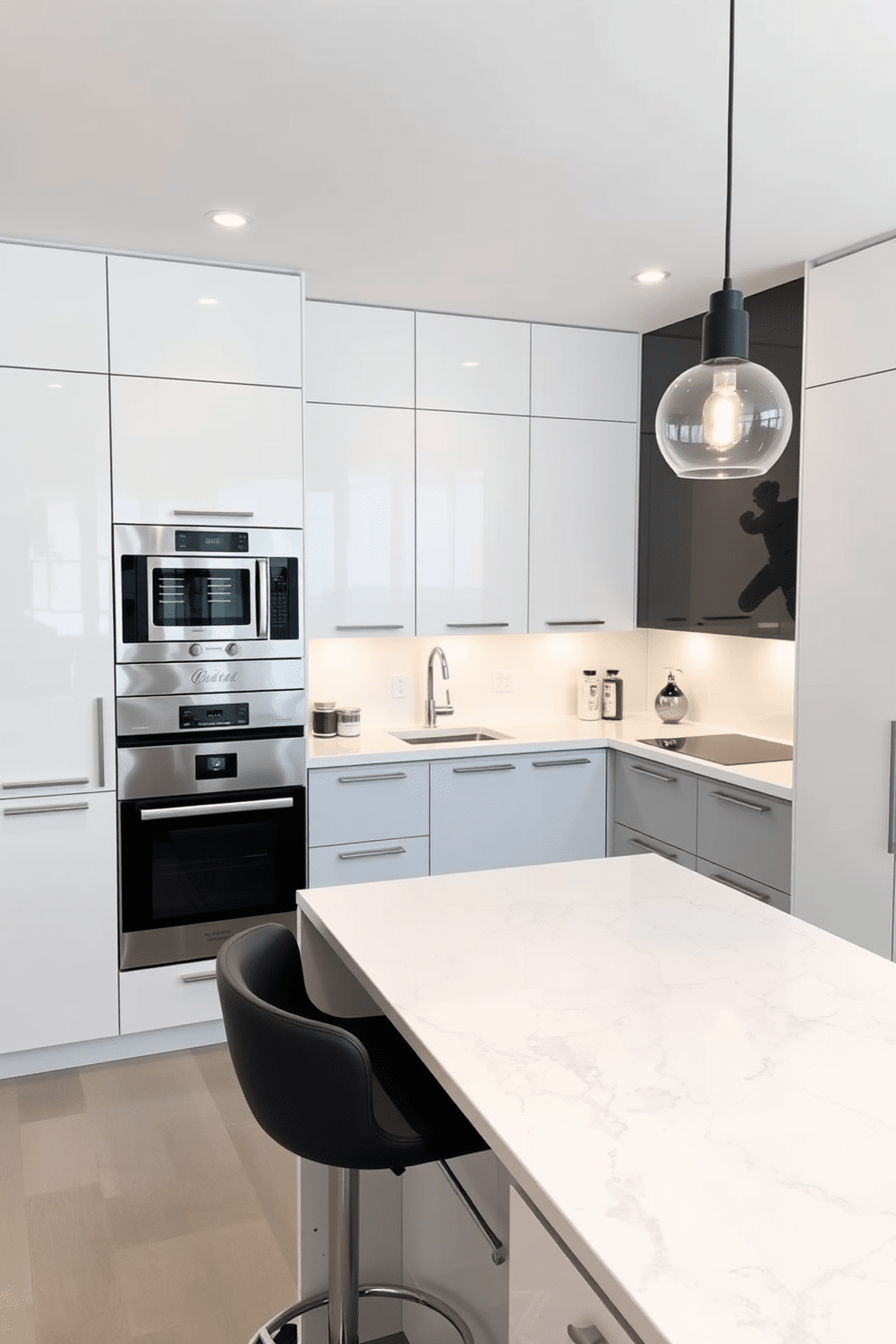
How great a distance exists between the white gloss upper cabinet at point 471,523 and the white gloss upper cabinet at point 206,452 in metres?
0.67

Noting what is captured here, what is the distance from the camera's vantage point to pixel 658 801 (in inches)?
155

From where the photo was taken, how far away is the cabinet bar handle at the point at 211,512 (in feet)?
11.1

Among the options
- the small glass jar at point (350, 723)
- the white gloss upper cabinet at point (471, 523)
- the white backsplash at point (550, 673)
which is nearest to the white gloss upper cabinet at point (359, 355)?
the white gloss upper cabinet at point (471, 523)

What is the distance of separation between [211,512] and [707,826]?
202cm

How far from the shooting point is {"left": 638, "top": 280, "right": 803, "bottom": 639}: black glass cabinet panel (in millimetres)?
3561

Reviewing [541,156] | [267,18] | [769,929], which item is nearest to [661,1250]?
[769,929]

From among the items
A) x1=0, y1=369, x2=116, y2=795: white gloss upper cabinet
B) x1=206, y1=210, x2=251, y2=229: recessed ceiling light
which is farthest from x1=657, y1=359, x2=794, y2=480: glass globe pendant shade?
x1=0, y1=369, x2=116, y2=795: white gloss upper cabinet

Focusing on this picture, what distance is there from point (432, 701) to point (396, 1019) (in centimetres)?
285

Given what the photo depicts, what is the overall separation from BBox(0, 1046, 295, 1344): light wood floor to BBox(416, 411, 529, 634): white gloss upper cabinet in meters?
1.90

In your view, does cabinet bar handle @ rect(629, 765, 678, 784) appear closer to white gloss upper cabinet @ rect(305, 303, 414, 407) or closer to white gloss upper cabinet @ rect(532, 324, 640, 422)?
white gloss upper cabinet @ rect(532, 324, 640, 422)

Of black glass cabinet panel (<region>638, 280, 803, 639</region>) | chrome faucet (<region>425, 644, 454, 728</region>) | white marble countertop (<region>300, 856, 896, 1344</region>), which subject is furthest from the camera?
chrome faucet (<region>425, 644, 454, 728</region>)

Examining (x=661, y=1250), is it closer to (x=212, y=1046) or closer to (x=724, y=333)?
(x=724, y=333)

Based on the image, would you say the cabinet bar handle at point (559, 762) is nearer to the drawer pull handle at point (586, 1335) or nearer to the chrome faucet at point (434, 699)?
the chrome faucet at point (434, 699)

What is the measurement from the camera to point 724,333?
1.53 meters
